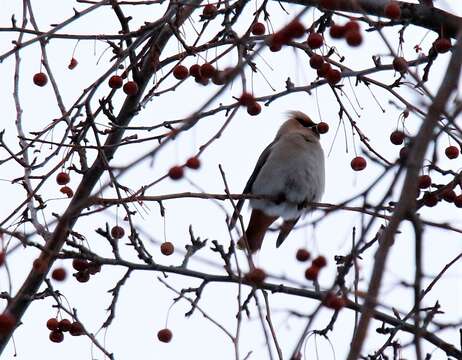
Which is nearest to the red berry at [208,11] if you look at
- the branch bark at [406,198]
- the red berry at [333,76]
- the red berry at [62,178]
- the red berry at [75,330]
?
the red berry at [333,76]

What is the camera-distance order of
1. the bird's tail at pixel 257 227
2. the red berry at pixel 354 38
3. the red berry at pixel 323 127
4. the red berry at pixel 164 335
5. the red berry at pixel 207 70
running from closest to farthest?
the red berry at pixel 354 38 → the red berry at pixel 207 70 → the red berry at pixel 164 335 → the red berry at pixel 323 127 → the bird's tail at pixel 257 227

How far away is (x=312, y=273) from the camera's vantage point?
2.95 m

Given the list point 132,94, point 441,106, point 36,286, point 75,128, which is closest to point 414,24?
point 132,94

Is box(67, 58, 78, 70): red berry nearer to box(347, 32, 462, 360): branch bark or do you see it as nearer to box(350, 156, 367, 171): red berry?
box(350, 156, 367, 171): red berry

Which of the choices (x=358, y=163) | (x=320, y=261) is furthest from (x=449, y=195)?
(x=320, y=261)

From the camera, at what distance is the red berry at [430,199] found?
3530 millimetres

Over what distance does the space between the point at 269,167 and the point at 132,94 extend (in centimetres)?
167

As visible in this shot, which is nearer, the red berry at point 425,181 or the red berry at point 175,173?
the red berry at point 175,173

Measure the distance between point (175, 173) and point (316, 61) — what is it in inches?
60.5

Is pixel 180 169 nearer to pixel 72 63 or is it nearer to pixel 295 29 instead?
pixel 295 29

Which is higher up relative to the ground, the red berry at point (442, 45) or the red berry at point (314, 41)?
the red berry at point (442, 45)

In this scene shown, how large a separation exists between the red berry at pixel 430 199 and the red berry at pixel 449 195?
8 cm

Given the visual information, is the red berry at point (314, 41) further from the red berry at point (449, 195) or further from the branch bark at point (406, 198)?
the branch bark at point (406, 198)

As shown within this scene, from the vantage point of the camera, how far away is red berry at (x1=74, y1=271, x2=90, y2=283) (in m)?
3.58
